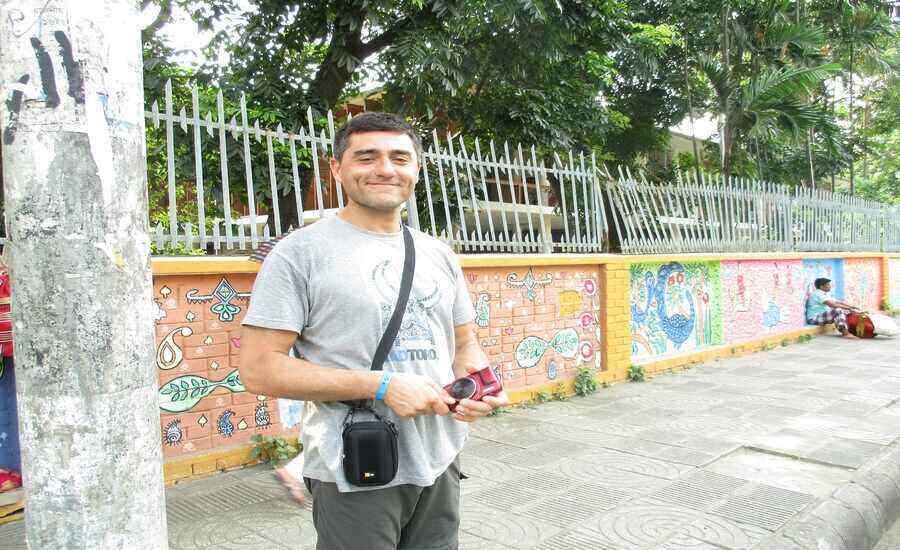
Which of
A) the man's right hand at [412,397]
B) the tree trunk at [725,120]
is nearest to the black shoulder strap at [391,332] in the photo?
the man's right hand at [412,397]

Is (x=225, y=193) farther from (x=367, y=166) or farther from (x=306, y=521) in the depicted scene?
(x=367, y=166)

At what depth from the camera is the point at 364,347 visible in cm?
181

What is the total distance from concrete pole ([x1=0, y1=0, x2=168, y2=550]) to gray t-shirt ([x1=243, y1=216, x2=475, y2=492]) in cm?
40

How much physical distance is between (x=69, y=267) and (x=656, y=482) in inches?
145

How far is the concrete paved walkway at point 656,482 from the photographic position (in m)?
3.42

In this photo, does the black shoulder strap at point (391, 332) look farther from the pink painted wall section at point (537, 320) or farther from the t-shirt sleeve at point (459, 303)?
the pink painted wall section at point (537, 320)

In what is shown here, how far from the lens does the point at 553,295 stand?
6.81 meters

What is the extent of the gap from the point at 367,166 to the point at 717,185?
8084 mm

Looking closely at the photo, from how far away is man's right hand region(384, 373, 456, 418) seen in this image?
1707 mm

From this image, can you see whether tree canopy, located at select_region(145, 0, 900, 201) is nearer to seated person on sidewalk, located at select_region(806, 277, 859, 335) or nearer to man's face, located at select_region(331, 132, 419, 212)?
seated person on sidewalk, located at select_region(806, 277, 859, 335)

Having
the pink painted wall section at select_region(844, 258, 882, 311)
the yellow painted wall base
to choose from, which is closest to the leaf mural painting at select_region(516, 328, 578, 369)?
the yellow painted wall base

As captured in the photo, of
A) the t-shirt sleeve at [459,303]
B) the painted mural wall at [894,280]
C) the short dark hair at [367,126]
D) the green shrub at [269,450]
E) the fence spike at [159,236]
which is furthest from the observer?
the painted mural wall at [894,280]

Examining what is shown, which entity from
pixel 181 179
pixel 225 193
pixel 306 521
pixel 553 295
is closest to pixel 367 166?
pixel 306 521

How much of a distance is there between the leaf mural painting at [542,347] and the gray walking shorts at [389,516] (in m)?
4.44
